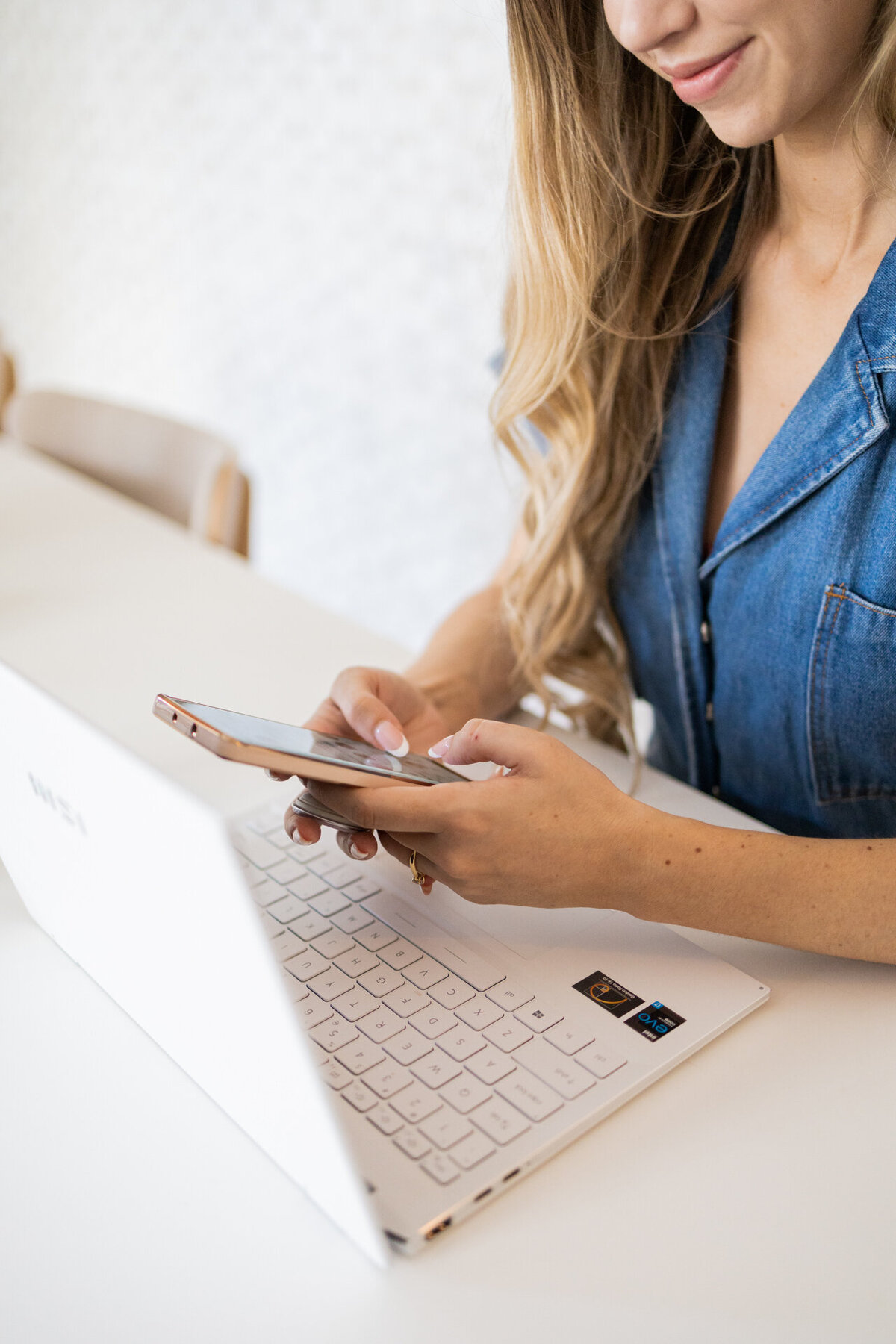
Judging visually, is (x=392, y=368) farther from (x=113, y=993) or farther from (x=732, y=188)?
(x=113, y=993)

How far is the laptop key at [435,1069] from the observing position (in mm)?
549

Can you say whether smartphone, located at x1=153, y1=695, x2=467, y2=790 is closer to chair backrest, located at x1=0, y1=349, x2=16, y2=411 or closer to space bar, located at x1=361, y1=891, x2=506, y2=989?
space bar, located at x1=361, y1=891, x2=506, y2=989

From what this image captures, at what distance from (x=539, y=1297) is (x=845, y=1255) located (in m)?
0.14

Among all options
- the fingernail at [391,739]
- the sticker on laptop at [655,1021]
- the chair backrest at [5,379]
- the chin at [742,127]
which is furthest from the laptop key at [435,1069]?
the chair backrest at [5,379]

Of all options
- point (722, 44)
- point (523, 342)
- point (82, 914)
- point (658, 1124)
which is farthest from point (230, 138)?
point (658, 1124)

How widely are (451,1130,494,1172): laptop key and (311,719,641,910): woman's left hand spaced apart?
143 millimetres

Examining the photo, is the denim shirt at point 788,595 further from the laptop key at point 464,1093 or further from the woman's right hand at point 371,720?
the laptop key at point 464,1093

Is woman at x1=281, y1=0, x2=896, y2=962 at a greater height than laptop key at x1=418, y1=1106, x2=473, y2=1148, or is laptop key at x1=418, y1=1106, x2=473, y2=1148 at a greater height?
woman at x1=281, y1=0, x2=896, y2=962

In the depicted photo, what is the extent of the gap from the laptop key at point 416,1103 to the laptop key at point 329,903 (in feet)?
0.50

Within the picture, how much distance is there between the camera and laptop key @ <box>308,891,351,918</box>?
0.68 m

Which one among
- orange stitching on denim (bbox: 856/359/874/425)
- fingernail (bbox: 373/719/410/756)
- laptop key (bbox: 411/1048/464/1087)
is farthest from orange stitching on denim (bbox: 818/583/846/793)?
laptop key (bbox: 411/1048/464/1087)

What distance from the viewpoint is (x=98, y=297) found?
10.4 feet

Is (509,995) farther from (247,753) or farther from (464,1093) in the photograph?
(247,753)

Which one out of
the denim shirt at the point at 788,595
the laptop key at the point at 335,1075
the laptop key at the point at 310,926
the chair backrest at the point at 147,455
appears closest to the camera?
the laptop key at the point at 335,1075
